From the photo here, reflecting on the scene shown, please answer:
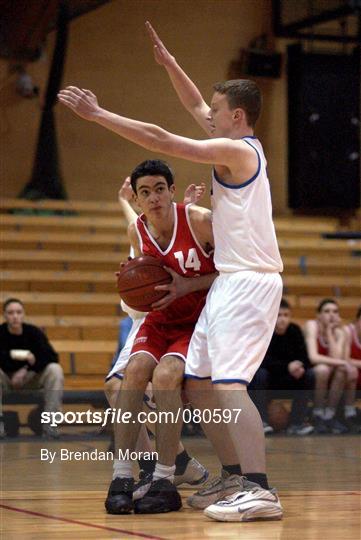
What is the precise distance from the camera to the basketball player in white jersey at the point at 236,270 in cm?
387

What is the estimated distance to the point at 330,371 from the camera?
8.69 m

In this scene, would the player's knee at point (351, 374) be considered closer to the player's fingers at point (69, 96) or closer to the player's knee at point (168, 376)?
the player's knee at point (168, 376)

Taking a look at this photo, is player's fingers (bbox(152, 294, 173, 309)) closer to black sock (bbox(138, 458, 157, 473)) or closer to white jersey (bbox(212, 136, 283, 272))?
white jersey (bbox(212, 136, 283, 272))

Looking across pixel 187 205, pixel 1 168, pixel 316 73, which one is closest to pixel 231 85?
pixel 187 205

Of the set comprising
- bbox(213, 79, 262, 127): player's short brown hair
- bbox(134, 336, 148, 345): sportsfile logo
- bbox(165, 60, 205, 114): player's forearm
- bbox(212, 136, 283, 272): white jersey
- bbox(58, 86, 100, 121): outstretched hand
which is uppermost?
bbox(165, 60, 205, 114): player's forearm

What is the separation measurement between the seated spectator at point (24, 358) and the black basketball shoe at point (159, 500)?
3.81 metres

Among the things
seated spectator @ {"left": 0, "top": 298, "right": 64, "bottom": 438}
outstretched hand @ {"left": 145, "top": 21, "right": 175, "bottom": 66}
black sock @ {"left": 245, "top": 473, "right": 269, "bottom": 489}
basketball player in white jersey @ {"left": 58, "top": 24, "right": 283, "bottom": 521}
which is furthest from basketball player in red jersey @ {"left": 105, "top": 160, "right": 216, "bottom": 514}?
seated spectator @ {"left": 0, "top": 298, "right": 64, "bottom": 438}

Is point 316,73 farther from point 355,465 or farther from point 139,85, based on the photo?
point 355,465

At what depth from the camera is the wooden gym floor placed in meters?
3.58

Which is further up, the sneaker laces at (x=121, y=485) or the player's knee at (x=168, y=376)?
the player's knee at (x=168, y=376)

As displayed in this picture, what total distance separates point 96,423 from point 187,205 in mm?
3759

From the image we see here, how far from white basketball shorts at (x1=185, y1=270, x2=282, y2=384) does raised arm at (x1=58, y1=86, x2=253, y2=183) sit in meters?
0.49

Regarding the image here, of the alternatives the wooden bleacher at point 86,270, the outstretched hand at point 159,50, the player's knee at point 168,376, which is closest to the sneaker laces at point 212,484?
the player's knee at point 168,376

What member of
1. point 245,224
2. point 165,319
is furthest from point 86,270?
point 245,224
